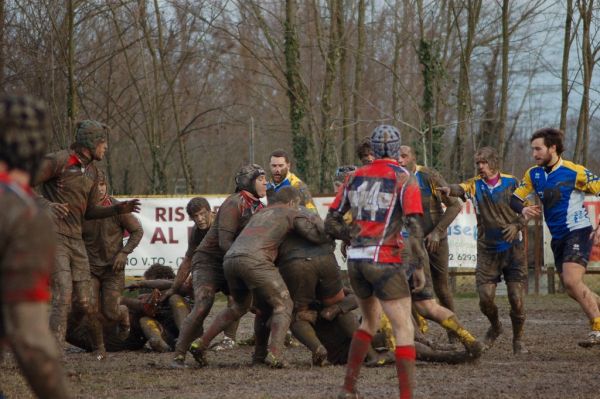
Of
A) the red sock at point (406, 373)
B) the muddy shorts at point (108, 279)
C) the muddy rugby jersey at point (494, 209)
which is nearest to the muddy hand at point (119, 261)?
the muddy shorts at point (108, 279)

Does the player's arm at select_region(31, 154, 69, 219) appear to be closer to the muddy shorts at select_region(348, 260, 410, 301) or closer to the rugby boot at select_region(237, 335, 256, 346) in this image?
the muddy shorts at select_region(348, 260, 410, 301)

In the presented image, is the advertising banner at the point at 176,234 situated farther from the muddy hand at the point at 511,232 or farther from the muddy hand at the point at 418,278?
the muddy hand at the point at 418,278

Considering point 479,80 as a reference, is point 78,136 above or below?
below

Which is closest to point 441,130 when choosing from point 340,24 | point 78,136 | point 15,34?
point 340,24

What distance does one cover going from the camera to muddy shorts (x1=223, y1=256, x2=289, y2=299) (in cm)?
964

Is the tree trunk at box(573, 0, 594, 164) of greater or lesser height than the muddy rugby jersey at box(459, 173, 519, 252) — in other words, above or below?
above

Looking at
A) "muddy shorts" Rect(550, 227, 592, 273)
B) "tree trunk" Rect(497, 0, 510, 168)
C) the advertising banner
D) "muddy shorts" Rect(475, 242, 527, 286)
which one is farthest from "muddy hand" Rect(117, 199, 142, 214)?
"tree trunk" Rect(497, 0, 510, 168)

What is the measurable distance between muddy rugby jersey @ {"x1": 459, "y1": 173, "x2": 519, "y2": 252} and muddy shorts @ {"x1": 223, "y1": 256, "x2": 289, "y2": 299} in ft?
7.65

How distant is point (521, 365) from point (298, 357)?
2.29 metres

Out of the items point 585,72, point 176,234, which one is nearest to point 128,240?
point 176,234

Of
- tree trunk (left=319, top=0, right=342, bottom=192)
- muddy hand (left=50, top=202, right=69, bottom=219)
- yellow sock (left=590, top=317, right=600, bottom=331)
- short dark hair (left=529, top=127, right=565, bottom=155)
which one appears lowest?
yellow sock (left=590, top=317, right=600, bottom=331)

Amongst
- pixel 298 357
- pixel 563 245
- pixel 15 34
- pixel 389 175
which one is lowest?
pixel 298 357

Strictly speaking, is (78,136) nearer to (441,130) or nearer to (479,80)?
(441,130)

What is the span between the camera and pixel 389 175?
7.39 m
